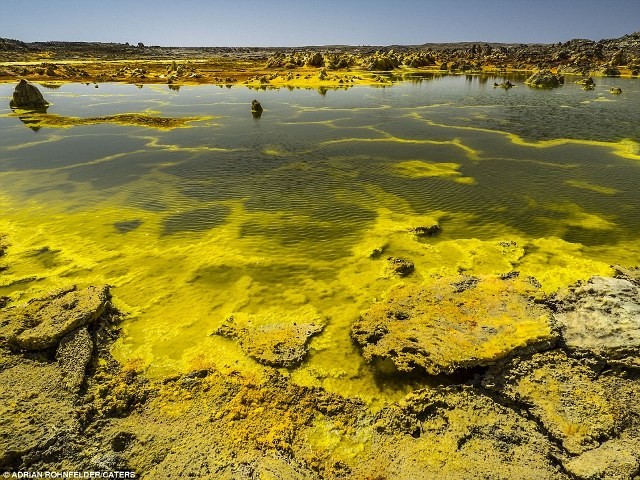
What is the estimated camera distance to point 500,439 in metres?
7.28

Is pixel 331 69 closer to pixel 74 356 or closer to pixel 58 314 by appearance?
pixel 58 314

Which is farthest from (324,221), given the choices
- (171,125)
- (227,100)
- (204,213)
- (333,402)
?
(227,100)

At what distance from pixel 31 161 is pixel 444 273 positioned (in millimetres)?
29413

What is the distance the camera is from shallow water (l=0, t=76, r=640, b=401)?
39.6 ft

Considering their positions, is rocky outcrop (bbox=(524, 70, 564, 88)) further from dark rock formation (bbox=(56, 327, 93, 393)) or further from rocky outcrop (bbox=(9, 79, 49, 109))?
dark rock formation (bbox=(56, 327, 93, 393))

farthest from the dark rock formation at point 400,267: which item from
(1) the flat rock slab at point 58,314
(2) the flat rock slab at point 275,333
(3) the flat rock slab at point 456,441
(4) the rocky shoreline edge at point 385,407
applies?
(1) the flat rock slab at point 58,314

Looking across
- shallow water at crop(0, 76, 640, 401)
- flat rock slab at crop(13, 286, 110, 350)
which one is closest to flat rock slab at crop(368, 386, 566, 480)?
shallow water at crop(0, 76, 640, 401)

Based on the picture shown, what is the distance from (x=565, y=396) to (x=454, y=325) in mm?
2666

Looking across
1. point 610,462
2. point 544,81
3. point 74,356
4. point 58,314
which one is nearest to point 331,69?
point 544,81

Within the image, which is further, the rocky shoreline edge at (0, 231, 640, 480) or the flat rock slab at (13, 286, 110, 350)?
the flat rock slab at (13, 286, 110, 350)

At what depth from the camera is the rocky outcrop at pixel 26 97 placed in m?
45.7

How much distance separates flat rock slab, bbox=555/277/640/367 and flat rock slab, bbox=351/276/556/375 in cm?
52

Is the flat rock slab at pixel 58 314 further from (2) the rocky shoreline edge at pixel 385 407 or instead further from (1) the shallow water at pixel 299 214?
(1) the shallow water at pixel 299 214

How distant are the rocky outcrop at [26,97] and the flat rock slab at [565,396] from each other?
5833cm
